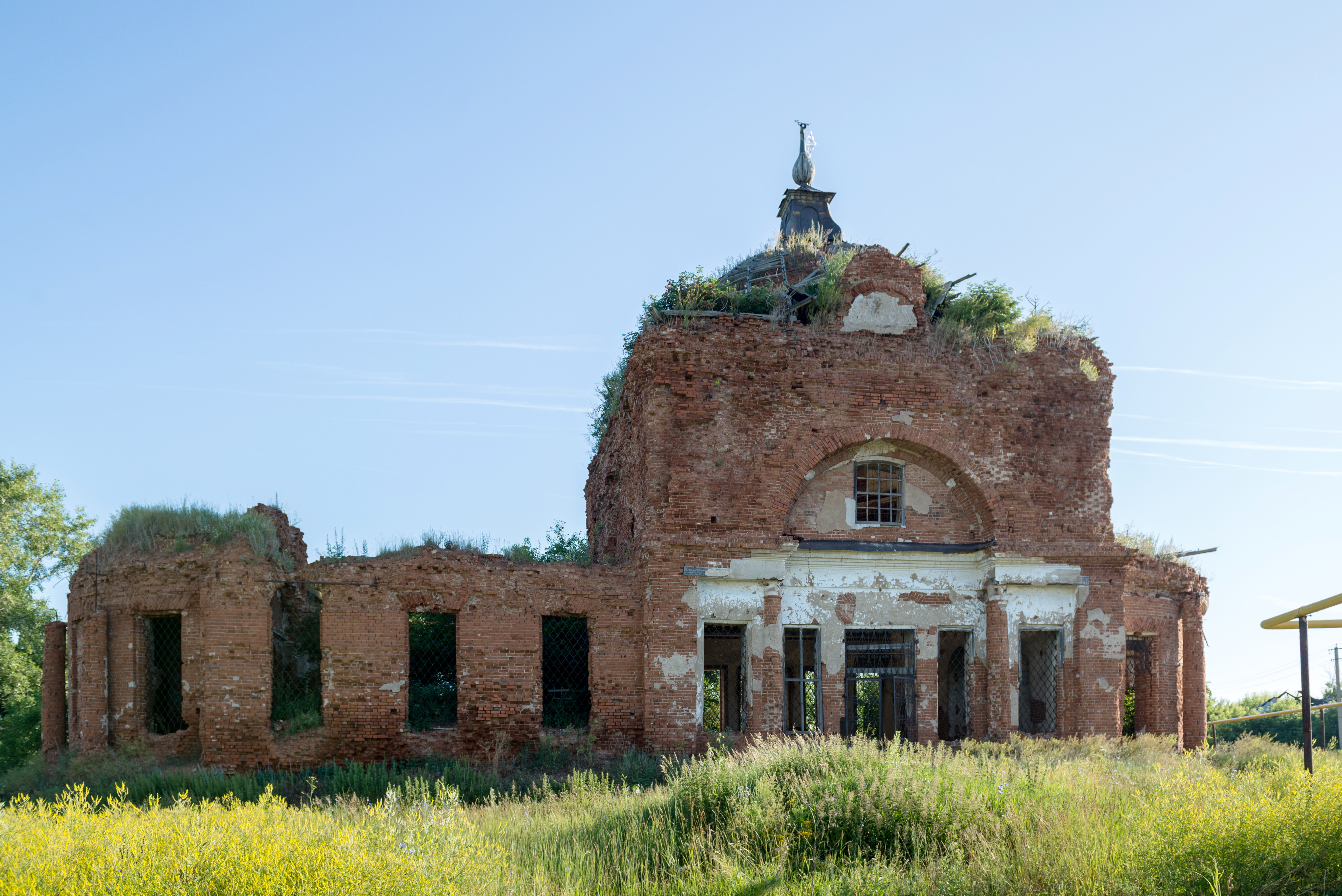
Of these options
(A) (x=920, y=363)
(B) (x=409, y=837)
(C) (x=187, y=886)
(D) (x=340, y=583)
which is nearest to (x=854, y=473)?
(A) (x=920, y=363)

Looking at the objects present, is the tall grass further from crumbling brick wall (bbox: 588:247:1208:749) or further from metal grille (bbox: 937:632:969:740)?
metal grille (bbox: 937:632:969:740)

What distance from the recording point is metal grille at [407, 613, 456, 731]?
1784 cm

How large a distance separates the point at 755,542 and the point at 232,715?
8.13m

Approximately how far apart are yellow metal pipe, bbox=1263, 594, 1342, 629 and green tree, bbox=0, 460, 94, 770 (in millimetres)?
28117

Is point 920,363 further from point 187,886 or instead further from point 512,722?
point 187,886

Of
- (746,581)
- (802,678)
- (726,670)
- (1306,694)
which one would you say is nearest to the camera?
(1306,694)

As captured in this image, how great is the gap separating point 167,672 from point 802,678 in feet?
33.6

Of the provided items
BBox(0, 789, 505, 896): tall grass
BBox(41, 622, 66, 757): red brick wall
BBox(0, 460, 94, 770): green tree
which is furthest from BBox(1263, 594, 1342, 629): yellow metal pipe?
BBox(0, 460, 94, 770): green tree

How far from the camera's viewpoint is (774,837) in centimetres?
945

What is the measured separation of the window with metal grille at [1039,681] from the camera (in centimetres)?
1825

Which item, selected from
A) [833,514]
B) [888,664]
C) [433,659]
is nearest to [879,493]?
[833,514]

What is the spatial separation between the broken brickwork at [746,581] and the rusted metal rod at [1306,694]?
308 inches

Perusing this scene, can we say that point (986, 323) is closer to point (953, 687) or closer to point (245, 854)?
point (953, 687)

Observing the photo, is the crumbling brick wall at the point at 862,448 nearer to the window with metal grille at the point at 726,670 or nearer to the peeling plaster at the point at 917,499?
the peeling plaster at the point at 917,499
